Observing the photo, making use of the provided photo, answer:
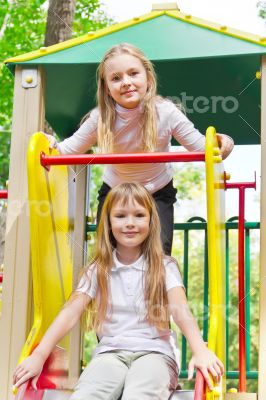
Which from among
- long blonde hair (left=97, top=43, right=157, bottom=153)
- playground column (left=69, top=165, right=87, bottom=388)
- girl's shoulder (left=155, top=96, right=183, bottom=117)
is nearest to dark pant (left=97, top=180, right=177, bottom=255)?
long blonde hair (left=97, top=43, right=157, bottom=153)

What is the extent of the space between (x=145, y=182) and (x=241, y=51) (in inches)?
29.8

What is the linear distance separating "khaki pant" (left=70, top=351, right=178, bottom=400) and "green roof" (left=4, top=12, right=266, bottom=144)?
134 cm

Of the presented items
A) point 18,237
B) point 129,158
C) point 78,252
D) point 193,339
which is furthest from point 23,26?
point 193,339

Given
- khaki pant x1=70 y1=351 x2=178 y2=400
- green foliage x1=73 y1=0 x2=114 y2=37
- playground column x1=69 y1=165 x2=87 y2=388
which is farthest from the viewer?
green foliage x1=73 y1=0 x2=114 y2=37

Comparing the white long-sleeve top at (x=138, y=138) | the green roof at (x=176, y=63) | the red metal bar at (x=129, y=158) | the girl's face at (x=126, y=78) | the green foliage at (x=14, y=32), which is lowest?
the red metal bar at (x=129, y=158)

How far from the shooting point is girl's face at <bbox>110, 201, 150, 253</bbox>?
8.70 ft

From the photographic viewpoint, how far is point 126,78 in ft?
9.66

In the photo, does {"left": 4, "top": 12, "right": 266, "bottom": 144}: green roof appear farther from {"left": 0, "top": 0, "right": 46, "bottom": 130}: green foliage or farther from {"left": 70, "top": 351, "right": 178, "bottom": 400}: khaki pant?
{"left": 0, "top": 0, "right": 46, "bottom": 130}: green foliage

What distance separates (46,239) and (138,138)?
2.11ft

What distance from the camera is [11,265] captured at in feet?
9.52

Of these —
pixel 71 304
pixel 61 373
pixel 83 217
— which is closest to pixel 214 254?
pixel 71 304

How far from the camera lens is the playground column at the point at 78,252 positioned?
4.02 meters

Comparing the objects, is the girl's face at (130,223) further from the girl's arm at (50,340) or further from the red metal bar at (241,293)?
the red metal bar at (241,293)

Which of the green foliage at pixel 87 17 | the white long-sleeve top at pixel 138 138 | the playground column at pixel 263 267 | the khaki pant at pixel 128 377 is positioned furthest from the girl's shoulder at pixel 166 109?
the green foliage at pixel 87 17
